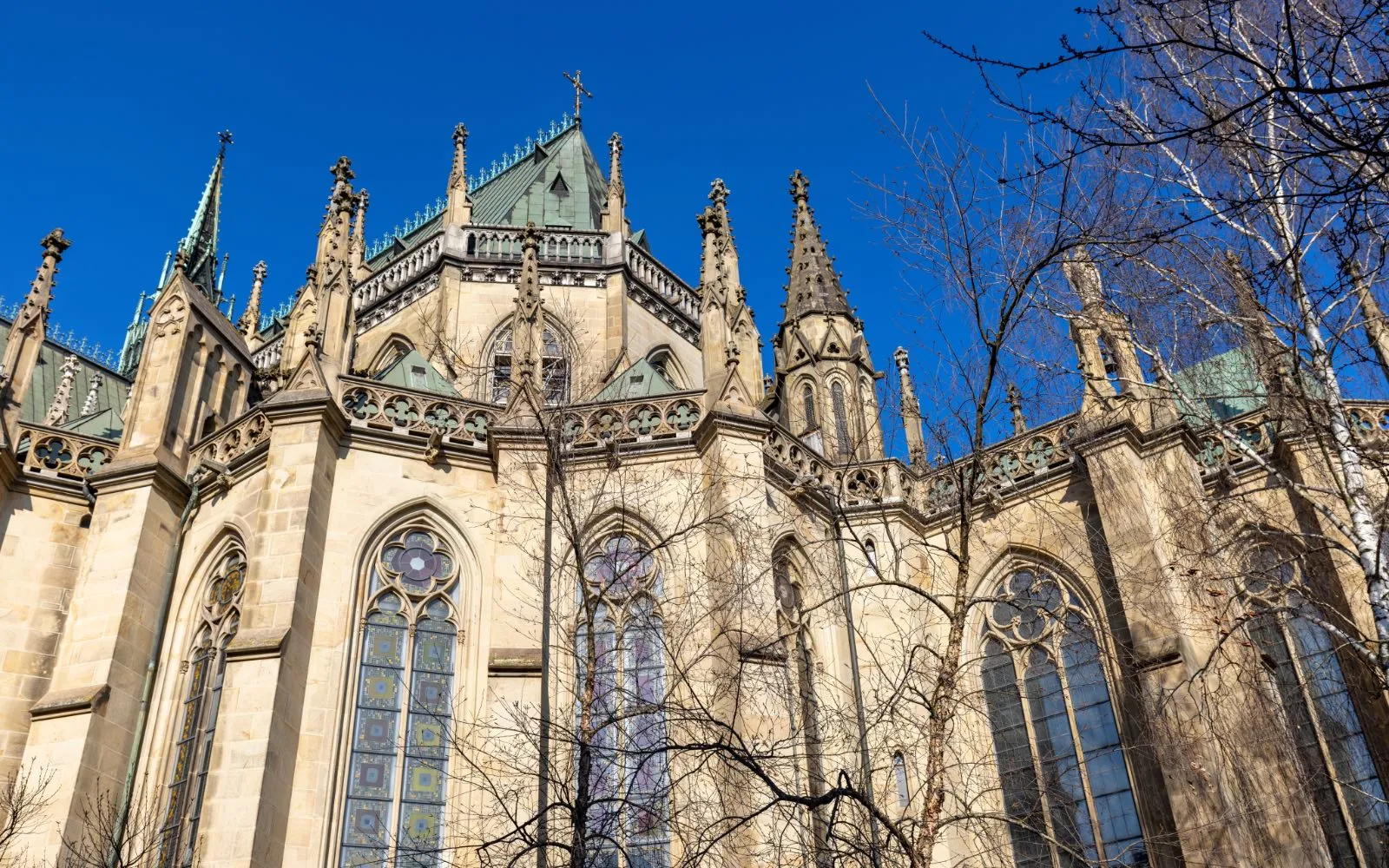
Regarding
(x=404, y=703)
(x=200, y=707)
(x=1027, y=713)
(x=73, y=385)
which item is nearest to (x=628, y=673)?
(x=404, y=703)

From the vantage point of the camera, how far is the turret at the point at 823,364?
21.2 m

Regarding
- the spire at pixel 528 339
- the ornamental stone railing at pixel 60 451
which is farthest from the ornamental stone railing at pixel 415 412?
the ornamental stone railing at pixel 60 451

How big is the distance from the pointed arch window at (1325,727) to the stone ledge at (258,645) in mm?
11231

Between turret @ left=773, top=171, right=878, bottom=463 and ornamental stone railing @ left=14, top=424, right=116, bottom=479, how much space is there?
11.4 metres

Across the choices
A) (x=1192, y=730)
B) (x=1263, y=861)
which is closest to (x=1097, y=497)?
(x=1192, y=730)

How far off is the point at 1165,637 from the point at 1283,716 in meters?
1.58

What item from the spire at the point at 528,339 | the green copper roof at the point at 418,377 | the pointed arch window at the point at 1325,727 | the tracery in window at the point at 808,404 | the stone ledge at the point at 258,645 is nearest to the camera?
the stone ledge at the point at 258,645

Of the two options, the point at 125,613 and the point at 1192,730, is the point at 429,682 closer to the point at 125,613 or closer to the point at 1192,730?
the point at 125,613

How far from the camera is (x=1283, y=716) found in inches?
563

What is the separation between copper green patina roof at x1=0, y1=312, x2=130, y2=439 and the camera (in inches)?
938

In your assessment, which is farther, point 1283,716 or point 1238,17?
point 1283,716

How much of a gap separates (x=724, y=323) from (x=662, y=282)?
10815mm

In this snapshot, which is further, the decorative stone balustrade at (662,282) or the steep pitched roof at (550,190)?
the steep pitched roof at (550,190)

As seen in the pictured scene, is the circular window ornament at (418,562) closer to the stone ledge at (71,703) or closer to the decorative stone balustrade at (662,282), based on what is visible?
the stone ledge at (71,703)
